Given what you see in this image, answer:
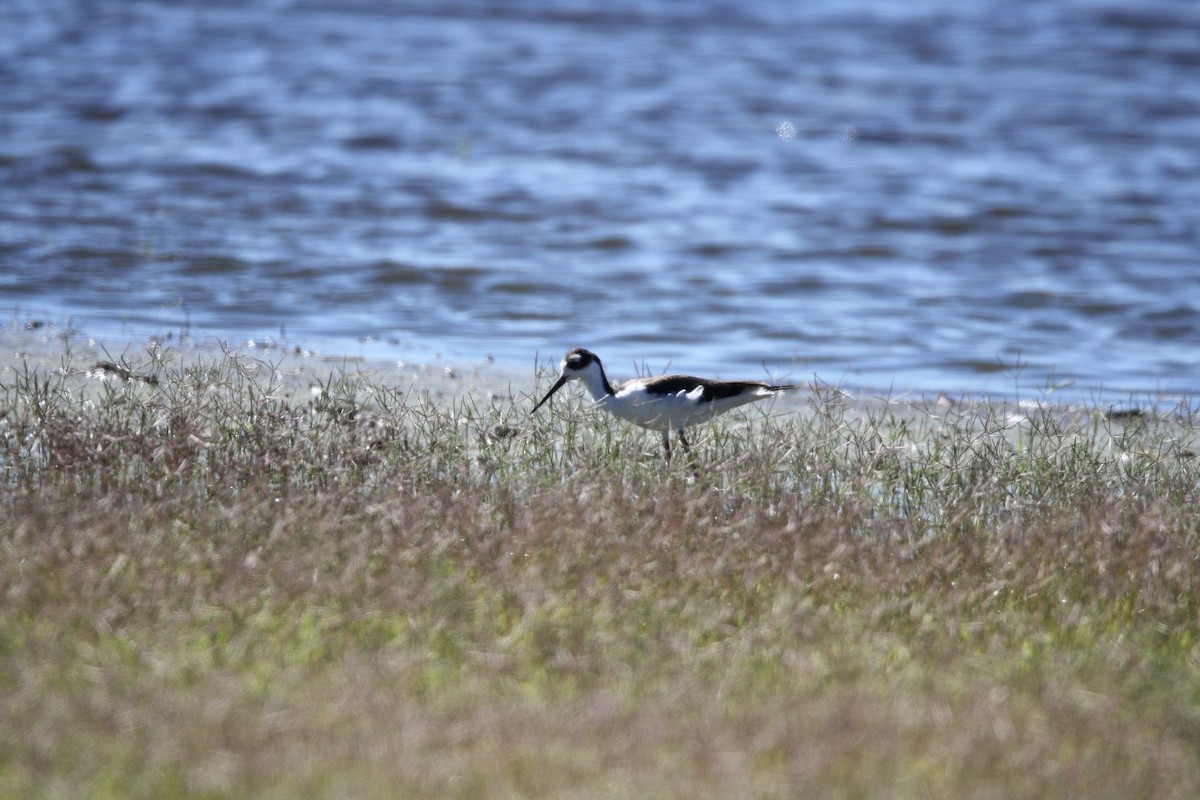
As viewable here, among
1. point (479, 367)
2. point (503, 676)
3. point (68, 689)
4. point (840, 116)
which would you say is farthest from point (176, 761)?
point (840, 116)

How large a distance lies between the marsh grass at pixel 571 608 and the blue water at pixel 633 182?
11.7 ft

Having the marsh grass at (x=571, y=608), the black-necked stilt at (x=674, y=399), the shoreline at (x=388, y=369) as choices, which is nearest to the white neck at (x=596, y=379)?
the black-necked stilt at (x=674, y=399)

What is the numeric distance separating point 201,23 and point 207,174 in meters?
9.08

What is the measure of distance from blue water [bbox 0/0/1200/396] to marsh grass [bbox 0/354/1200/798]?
11.7ft

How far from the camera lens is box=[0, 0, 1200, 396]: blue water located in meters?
11.6

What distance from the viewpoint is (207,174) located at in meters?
16.4

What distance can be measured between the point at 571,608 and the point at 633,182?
12.7 m

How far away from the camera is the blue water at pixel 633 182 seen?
1163 cm

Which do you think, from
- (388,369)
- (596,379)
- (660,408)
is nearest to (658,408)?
(660,408)

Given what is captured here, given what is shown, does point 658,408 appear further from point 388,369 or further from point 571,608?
point 388,369

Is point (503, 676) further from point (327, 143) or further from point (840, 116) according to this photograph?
point (840, 116)

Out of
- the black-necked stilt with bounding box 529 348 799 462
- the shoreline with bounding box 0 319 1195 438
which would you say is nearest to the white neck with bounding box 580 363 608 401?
the black-necked stilt with bounding box 529 348 799 462

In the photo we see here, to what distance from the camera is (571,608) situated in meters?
5.06

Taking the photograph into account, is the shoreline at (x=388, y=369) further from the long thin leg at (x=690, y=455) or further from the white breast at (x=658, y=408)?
the long thin leg at (x=690, y=455)
